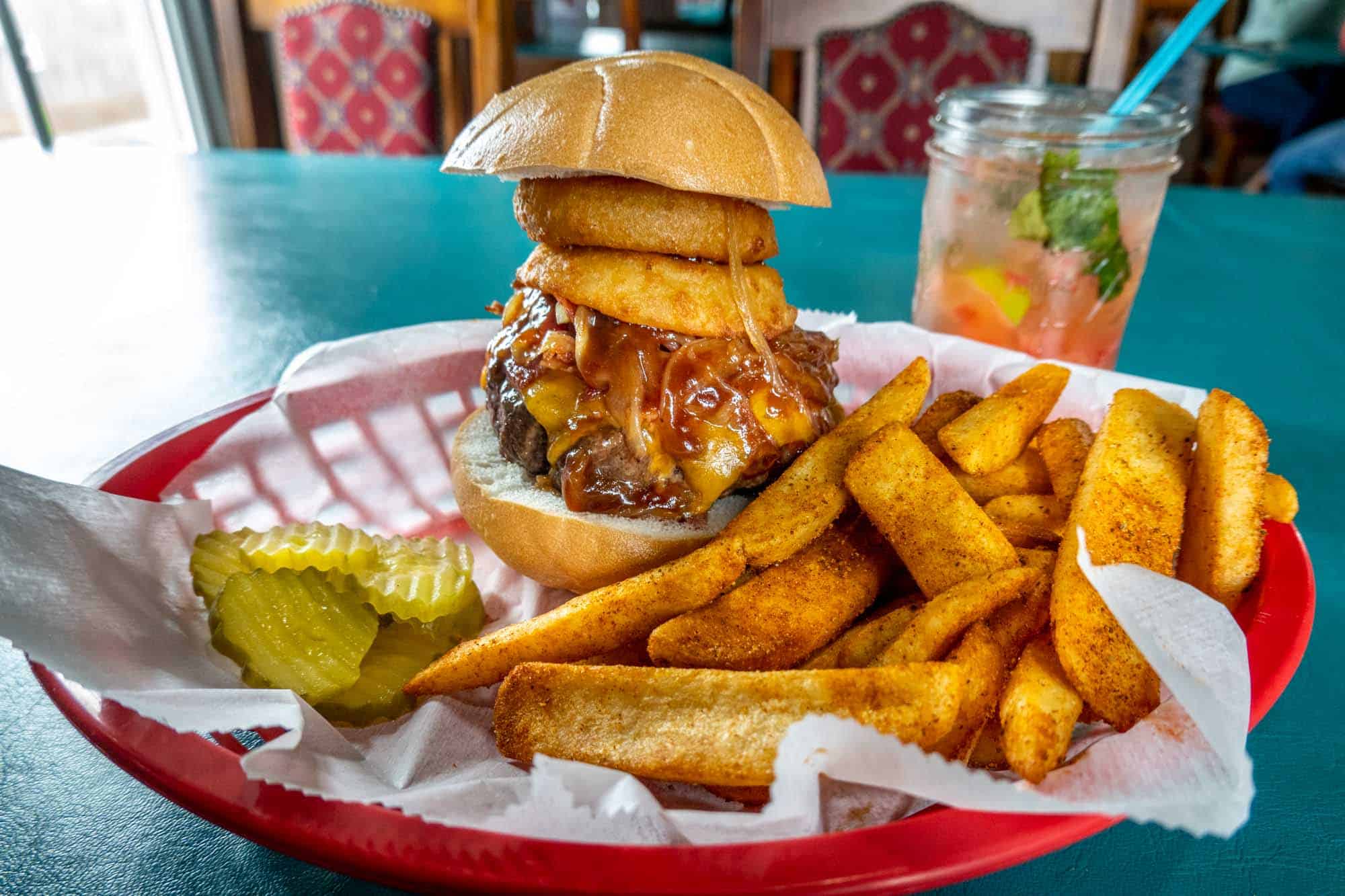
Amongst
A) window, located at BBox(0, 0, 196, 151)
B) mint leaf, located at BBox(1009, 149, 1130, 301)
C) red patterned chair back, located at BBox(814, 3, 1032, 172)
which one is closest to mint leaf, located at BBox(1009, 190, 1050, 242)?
mint leaf, located at BBox(1009, 149, 1130, 301)

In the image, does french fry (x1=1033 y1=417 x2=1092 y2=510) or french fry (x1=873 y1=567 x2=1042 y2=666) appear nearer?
french fry (x1=873 y1=567 x2=1042 y2=666)

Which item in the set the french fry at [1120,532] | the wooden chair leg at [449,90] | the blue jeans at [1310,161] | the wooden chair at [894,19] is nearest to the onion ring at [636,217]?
the french fry at [1120,532]

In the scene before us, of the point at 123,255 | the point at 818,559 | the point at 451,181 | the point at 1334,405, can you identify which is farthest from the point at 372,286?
the point at 1334,405

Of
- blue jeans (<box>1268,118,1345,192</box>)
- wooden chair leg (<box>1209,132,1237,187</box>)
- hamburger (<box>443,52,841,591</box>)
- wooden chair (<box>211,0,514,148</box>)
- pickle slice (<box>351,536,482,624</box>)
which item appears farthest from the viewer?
wooden chair leg (<box>1209,132,1237,187</box>)

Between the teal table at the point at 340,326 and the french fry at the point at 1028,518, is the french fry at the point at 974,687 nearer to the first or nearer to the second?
the teal table at the point at 340,326

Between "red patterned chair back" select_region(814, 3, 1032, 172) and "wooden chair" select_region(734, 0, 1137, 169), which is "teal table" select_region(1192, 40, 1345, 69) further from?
"red patterned chair back" select_region(814, 3, 1032, 172)

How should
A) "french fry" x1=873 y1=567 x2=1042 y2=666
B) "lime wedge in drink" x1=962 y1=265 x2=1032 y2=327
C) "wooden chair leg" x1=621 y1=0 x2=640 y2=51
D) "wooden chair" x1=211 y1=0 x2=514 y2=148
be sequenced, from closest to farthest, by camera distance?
1. "french fry" x1=873 y1=567 x2=1042 y2=666
2. "lime wedge in drink" x1=962 y1=265 x2=1032 y2=327
3. "wooden chair" x1=211 y1=0 x2=514 y2=148
4. "wooden chair leg" x1=621 y1=0 x2=640 y2=51

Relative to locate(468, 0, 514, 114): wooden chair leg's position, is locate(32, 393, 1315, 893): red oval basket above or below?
below
